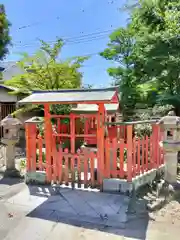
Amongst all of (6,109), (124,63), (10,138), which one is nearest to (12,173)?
(10,138)

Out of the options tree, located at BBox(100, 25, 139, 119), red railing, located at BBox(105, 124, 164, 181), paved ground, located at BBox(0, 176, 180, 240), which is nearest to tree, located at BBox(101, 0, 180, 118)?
tree, located at BBox(100, 25, 139, 119)

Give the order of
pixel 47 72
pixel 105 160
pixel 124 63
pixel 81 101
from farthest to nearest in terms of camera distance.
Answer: pixel 124 63 → pixel 47 72 → pixel 105 160 → pixel 81 101

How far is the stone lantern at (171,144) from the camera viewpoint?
4009mm

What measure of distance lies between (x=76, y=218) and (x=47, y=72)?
7.58 meters

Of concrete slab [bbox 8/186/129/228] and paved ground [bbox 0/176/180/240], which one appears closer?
paved ground [bbox 0/176/180/240]

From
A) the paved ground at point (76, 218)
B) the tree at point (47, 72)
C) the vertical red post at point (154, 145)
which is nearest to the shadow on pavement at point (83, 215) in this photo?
A: the paved ground at point (76, 218)

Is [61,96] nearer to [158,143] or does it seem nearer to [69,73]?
[158,143]

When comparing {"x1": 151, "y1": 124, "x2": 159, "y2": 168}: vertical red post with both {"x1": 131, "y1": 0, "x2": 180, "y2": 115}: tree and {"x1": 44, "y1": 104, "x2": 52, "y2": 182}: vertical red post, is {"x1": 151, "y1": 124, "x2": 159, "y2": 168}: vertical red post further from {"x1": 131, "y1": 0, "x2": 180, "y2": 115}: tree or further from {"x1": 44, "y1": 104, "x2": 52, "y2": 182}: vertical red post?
{"x1": 131, "y1": 0, "x2": 180, "y2": 115}: tree

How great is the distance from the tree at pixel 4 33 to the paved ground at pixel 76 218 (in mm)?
8267

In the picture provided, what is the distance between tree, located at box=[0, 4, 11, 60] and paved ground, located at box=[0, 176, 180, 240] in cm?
827

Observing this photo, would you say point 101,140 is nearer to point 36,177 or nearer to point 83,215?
point 83,215

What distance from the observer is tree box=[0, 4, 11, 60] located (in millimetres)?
9859

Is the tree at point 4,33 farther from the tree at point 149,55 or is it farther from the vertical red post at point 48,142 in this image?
the vertical red post at point 48,142

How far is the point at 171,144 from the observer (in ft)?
13.1
